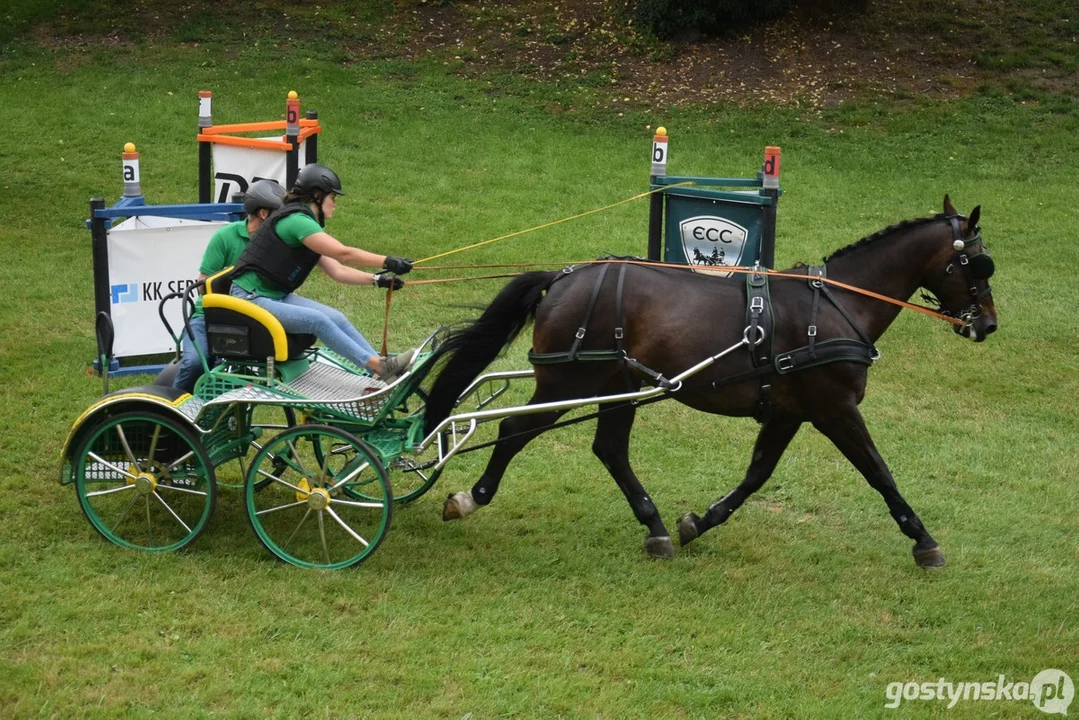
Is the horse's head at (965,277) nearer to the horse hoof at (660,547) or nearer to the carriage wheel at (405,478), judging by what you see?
the horse hoof at (660,547)

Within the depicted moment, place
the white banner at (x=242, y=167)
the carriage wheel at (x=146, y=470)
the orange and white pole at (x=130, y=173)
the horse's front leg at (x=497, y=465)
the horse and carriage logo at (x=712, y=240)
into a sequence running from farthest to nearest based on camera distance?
the white banner at (x=242, y=167) < the horse and carriage logo at (x=712, y=240) < the orange and white pole at (x=130, y=173) < the horse's front leg at (x=497, y=465) < the carriage wheel at (x=146, y=470)

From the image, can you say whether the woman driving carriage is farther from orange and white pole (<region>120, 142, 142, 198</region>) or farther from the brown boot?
orange and white pole (<region>120, 142, 142, 198</region>)

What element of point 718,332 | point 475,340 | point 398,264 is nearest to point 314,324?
point 398,264

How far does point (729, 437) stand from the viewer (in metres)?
8.14

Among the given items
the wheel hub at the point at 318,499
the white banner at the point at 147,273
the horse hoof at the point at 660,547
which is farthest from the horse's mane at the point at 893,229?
the white banner at the point at 147,273

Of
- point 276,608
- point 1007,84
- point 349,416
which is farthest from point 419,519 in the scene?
point 1007,84

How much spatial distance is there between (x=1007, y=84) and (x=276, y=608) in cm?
1518

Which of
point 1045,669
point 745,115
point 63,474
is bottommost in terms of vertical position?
point 1045,669

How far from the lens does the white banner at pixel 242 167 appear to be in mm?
9641

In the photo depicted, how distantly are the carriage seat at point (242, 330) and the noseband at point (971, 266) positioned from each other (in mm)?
3424

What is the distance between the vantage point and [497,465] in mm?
6426

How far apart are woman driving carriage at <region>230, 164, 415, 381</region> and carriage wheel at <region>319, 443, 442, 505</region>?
1.72 feet

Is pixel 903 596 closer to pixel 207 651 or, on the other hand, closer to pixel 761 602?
pixel 761 602

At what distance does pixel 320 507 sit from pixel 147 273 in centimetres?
345
